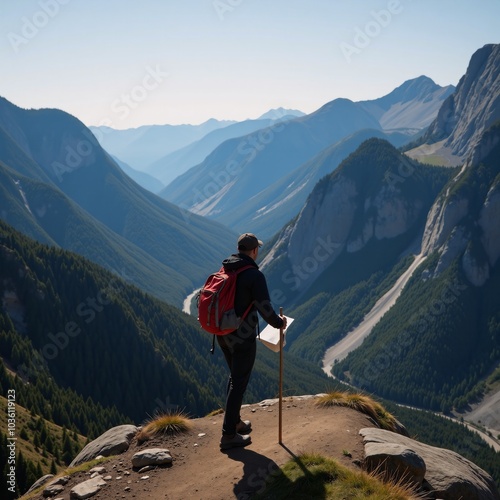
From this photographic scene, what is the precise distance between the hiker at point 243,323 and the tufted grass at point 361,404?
16.5ft

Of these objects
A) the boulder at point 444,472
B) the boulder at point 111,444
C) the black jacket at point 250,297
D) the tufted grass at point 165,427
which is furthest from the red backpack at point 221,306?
the boulder at point 111,444

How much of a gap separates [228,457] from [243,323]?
13.8 ft

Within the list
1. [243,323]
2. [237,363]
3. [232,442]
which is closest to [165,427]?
[232,442]

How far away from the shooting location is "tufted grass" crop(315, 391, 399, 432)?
19312 millimetres

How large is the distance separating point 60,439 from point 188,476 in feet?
191

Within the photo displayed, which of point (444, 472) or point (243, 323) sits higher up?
point (243, 323)

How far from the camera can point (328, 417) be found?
18.1 metres

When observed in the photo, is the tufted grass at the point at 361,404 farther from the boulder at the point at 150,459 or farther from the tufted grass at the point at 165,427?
the boulder at the point at 150,459

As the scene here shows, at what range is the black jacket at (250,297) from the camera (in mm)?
14578

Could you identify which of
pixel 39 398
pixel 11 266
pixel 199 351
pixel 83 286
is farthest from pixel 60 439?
pixel 199 351

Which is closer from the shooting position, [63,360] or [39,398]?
[39,398]

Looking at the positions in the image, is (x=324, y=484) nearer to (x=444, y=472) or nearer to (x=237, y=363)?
(x=237, y=363)

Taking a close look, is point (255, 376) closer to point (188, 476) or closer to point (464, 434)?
point (464, 434)

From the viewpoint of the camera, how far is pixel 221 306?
1466 cm
